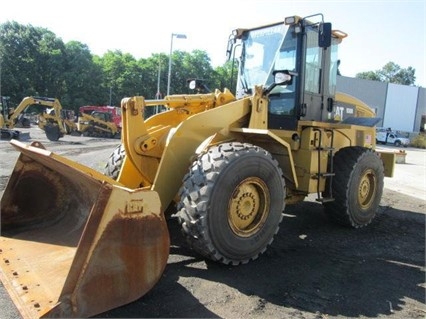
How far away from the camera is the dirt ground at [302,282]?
11.5ft

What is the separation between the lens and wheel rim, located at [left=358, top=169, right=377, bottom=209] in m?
6.38

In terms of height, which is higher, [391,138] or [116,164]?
[116,164]

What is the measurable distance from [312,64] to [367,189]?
7.28 feet

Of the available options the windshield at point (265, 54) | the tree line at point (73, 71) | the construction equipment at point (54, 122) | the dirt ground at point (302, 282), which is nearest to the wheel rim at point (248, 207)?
the dirt ground at point (302, 282)

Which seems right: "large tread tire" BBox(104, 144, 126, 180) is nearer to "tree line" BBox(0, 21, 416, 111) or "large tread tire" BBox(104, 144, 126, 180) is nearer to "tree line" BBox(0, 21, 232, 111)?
"tree line" BBox(0, 21, 416, 111)

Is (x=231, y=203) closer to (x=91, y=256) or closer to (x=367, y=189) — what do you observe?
(x=91, y=256)

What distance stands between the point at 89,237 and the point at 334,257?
10.4 ft

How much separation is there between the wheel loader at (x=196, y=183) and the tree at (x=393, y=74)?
90605 mm

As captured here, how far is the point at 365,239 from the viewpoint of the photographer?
593 cm

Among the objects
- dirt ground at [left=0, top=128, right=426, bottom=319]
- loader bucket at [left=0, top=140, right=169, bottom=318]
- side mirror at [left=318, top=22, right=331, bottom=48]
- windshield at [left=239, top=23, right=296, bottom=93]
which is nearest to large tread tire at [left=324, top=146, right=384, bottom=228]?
dirt ground at [left=0, top=128, right=426, bottom=319]

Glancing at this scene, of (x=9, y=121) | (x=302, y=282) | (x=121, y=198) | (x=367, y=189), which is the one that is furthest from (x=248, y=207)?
(x=9, y=121)

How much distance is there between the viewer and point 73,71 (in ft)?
164

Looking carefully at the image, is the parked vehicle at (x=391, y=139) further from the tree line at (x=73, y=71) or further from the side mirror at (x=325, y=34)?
the side mirror at (x=325, y=34)

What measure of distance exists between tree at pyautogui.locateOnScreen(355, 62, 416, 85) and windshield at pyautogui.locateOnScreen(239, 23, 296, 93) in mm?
90713
